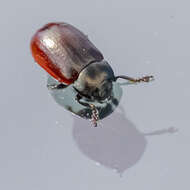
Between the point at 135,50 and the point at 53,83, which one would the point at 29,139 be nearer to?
the point at 53,83

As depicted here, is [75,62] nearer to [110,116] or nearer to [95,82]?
[95,82]

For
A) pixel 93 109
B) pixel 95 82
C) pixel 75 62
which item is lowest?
pixel 93 109

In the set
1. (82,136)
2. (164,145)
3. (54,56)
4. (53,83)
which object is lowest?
(164,145)

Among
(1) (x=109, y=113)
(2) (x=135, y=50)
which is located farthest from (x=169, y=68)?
(1) (x=109, y=113)

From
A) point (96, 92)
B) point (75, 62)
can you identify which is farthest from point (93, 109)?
point (75, 62)

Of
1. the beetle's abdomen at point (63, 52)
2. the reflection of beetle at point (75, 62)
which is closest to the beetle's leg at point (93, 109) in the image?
the reflection of beetle at point (75, 62)

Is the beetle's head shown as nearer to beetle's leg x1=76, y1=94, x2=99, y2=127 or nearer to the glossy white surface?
beetle's leg x1=76, y1=94, x2=99, y2=127
